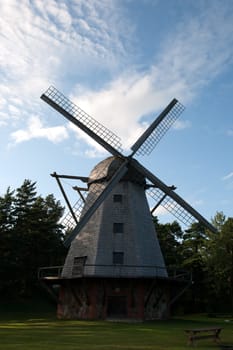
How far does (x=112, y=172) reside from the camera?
2862 cm

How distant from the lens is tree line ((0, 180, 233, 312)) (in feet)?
137

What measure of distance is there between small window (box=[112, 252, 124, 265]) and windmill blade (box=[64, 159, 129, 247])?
2.91m

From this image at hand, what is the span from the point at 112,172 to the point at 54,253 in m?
23.7

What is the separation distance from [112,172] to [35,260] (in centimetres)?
2262

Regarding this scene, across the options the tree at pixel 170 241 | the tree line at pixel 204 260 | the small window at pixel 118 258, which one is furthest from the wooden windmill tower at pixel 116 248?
the tree at pixel 170 241

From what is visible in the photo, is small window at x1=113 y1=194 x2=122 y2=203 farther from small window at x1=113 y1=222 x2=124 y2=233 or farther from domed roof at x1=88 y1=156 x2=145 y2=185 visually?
small window at x1=113 y1=222 x2=124 y2=233

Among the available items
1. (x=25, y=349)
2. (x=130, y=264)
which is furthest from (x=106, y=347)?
(x=130, y=264)

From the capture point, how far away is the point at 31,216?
49.0 meters

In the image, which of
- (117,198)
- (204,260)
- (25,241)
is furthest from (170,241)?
(117,198)

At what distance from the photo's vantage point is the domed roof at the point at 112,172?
2870cm

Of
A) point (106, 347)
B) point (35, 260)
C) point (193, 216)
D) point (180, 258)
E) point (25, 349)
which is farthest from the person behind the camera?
point (180, 258)

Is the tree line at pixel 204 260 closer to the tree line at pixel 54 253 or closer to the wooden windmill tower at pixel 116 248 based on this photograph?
the tree line at pixel 54 253

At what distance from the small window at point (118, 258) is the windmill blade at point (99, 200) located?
114 inches

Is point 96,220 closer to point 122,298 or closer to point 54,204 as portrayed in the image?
point 122,298
